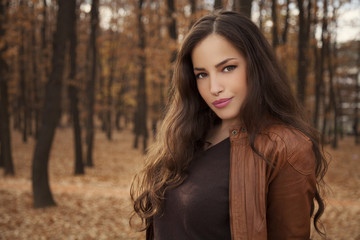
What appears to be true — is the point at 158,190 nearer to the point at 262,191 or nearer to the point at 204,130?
the point at 204,130

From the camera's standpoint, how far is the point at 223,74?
1.84 m

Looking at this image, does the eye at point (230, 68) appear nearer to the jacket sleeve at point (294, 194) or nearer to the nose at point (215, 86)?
the nose at point (215, 86)

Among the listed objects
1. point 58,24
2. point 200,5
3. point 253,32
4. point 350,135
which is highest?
point 200,5

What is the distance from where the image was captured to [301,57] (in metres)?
10.3

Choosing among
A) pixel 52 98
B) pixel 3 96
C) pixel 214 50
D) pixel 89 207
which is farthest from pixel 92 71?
pixel 214 50

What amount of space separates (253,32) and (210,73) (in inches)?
13.7

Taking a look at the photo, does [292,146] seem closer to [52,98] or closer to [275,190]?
[275,190]

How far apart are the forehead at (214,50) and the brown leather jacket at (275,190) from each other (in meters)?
0.53

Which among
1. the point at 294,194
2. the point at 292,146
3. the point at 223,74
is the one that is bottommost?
the point at 294,194

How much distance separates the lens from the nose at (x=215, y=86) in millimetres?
1836

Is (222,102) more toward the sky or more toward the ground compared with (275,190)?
more toward the sky

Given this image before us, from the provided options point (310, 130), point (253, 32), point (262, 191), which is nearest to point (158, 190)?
point (262, 191)

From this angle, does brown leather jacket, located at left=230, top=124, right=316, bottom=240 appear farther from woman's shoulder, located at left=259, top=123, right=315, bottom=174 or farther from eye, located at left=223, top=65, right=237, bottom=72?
eye, located at left=223, top=65, right=237, bottom=72

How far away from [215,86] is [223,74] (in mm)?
83
